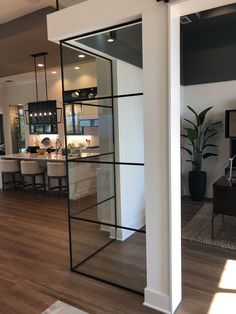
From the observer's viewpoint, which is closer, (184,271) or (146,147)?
(146,147)

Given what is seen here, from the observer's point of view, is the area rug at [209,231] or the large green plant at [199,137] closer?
the area rug at [209,231]

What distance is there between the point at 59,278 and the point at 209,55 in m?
4.76

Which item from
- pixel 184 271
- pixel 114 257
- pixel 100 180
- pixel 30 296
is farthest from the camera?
pixel 100 180

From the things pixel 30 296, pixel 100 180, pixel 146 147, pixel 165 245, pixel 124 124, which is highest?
pixel 124 124

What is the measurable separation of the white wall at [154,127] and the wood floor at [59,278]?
28 cm

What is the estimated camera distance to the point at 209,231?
400 centimetres

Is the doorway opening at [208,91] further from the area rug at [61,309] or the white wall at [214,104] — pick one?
the area rug at [61,309]

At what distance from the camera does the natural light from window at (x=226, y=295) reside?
2.34m

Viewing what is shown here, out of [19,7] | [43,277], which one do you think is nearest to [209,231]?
[43,277]

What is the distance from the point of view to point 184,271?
2959 mm

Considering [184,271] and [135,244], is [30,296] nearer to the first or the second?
[135,244]

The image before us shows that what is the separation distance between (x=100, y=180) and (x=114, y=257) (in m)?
0.98

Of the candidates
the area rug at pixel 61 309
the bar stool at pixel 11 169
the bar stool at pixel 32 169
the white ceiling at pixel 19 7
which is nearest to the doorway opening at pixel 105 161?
the area rug at pixel 61 309


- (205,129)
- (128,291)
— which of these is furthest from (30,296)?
(205,129)
